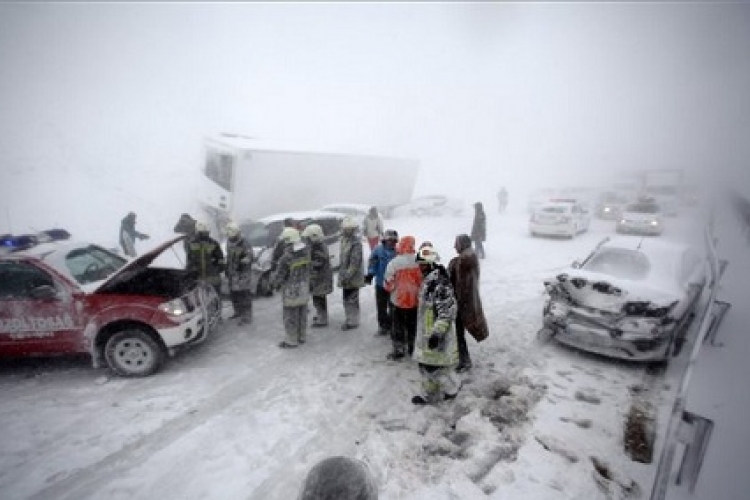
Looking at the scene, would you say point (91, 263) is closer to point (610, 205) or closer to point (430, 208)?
point (430, 208)

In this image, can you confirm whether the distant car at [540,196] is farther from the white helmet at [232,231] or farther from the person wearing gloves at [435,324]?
the person wearing gloves at [435,324]

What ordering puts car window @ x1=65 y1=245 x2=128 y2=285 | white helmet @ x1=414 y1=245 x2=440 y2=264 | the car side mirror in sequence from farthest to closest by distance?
1. car window @ x1=65 y1=245 x2=128 y2=285
2. the car side mirror
3. white helmet @ x1=414 y1=245 x2=440 y2=264

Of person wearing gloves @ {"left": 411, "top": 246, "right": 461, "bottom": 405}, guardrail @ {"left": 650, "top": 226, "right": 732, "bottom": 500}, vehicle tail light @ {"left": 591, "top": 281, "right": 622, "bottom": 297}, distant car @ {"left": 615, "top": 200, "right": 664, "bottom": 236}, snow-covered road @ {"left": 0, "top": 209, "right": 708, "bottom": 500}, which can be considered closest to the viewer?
guardrail @ {"left": 650, "top": 226, "right": 732, "bottom": 500}

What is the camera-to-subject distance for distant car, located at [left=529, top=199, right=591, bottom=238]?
50.5ft

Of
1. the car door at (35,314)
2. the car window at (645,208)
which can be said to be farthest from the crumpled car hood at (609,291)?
the car window at (645,208)

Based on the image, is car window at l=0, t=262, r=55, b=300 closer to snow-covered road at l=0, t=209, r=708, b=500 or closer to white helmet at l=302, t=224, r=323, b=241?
snow-covered road at l=0, t=209, r=708, b=500

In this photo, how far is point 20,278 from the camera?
5.52 meters

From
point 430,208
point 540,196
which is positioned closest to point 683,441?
point 430,208

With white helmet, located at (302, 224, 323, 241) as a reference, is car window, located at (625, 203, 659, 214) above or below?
below

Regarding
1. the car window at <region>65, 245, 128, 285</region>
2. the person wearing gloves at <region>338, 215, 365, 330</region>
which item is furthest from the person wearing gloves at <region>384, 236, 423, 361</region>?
the car window at <region>65, 245, 128, 285</region>

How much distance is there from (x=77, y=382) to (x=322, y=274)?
3645 mm

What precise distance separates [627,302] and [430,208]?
16742 millimetres

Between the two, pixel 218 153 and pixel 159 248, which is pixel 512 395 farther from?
pixel 218 153

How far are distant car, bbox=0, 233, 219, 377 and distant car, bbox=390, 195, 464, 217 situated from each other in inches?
675
